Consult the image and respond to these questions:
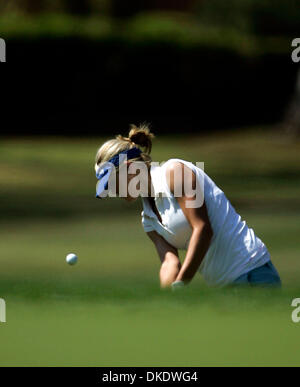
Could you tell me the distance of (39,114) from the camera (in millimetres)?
31922

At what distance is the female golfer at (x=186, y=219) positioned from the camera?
6.21 metres

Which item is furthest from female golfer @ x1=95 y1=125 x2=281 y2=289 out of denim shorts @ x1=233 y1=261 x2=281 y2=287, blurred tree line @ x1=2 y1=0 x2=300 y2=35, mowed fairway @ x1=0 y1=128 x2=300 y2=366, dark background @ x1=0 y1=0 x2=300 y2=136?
blurred tree line @ x1=2 y1=0 x2=300 y2=35

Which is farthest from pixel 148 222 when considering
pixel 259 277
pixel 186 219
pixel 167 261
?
pixel 259 277

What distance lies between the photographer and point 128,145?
641cm

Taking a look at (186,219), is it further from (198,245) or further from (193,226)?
(198,245)

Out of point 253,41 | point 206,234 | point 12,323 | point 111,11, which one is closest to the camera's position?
point 12,323

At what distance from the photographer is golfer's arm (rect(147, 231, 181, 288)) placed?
6656mm

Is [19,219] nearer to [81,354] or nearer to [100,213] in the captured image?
[100,213]

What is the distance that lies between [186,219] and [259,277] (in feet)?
2.20

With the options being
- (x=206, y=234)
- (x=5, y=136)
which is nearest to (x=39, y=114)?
(x=5, y=136)

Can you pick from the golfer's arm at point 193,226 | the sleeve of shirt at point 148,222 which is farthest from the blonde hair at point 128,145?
the sleeve of shirt at point 148,222

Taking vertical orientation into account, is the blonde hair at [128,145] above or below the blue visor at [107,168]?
above

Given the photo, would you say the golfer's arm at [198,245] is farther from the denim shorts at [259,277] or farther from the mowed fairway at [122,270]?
the denim shorts at [259,277]

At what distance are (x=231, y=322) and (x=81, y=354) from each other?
0.91 m
